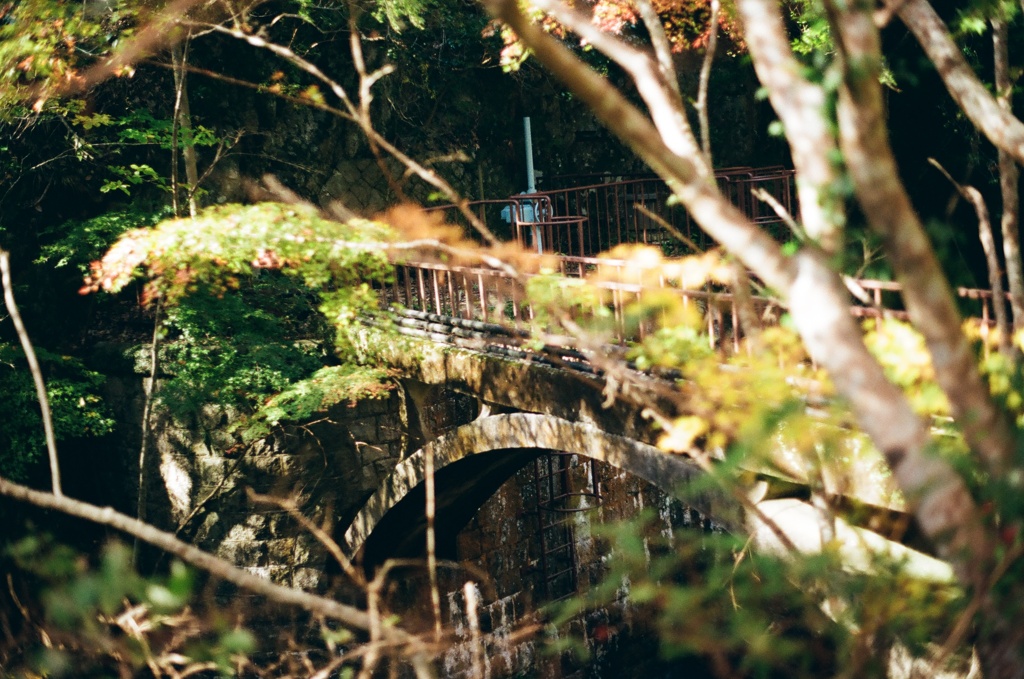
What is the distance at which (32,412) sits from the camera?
975 centimetres

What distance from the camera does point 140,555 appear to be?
10477 mm

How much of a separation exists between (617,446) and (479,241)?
28.1 ft

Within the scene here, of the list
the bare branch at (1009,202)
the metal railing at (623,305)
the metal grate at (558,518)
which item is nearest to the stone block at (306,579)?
the metal grate at (558,518)

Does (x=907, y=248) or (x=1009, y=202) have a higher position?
(x=1009, y=202)

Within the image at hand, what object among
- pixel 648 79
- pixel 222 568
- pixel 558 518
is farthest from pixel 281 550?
pixel 648 79

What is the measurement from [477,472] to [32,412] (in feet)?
15.9

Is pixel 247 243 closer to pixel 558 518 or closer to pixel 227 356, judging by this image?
pixel 227 356

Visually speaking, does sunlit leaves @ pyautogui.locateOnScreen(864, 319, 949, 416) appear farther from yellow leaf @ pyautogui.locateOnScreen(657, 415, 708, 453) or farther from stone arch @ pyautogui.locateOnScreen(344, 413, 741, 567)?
stone arch @ pyautogui.locateOnScreen(344, 413, 741, 567)

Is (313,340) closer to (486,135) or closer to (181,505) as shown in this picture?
(181,505)

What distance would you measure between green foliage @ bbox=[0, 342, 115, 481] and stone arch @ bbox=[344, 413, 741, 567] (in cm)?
326

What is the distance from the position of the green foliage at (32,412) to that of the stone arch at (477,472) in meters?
3.26

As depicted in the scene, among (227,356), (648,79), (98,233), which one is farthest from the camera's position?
(98,233)

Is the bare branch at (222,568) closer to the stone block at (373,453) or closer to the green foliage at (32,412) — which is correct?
the green foliage at (32,412)

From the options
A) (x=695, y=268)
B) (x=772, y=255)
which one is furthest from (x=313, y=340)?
(x=772, y=255)
